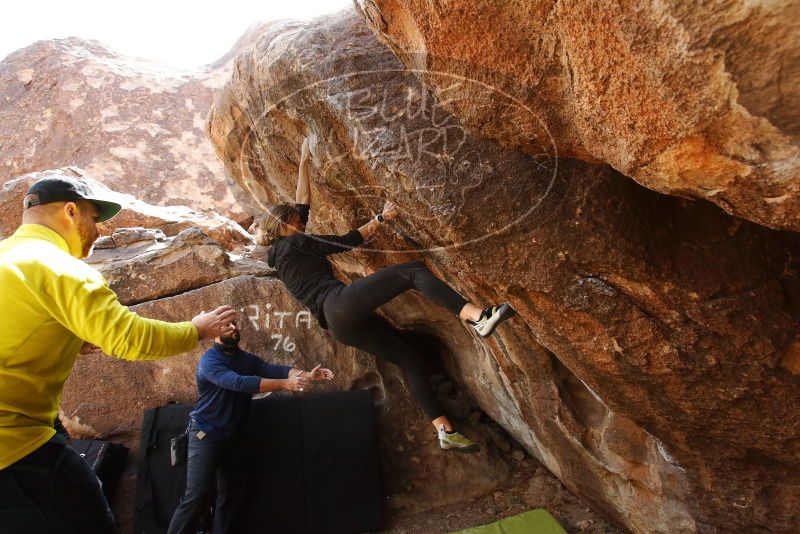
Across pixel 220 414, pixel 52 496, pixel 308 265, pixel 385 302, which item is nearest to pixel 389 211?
pixel 385 302

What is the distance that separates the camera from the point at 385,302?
3203 mm

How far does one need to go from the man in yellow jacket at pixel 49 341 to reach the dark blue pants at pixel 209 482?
1.37m

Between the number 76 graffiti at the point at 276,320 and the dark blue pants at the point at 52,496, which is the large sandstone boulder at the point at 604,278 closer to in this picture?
the number 76 graffiti at the point at 276,320

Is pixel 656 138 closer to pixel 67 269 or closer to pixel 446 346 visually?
pixel 67 269

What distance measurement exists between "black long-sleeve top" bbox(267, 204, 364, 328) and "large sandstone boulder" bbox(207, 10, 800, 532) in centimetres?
40

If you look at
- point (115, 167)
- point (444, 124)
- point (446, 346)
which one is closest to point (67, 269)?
point (444, 124)

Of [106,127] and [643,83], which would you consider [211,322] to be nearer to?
[643,83]

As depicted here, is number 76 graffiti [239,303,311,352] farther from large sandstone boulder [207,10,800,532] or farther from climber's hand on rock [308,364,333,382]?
large sandstone boulder [207,10,800,532]

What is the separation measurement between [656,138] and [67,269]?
208cm

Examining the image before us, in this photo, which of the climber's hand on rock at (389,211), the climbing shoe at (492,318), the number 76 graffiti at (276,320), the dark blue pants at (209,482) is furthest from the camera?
the number 76 graffiti at (276,320)

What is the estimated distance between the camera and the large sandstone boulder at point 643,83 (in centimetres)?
131

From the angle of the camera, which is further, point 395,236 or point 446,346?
point 446,346

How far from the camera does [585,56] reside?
1703mm

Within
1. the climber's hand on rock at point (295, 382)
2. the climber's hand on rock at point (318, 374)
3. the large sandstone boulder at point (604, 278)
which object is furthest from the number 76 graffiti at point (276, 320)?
the large sandstone boulder at point (604, 278)
